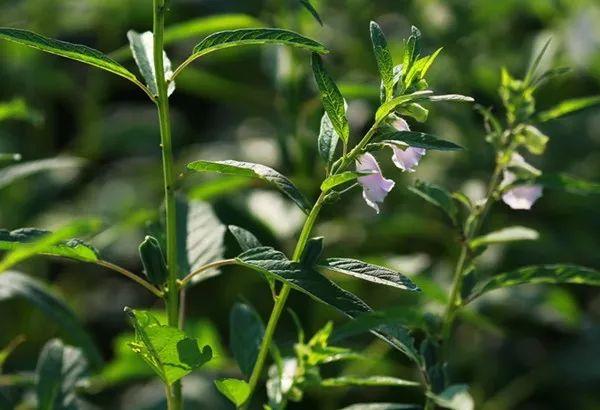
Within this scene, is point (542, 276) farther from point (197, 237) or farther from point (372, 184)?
point (197, 237)

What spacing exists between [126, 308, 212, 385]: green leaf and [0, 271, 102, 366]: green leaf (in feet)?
1.47

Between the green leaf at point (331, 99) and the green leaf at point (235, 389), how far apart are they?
28 cm

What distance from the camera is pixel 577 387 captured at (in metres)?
2.16

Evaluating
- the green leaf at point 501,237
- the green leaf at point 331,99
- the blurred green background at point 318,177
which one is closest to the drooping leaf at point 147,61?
the green leaf at point 331,99

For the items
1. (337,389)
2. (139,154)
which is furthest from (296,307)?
(139,154)

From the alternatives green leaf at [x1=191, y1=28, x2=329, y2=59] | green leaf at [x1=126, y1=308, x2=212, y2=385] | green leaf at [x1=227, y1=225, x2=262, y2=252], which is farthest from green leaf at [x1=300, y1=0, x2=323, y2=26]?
green leaf at [x1=126, y1=308, x2=212, y2=385]

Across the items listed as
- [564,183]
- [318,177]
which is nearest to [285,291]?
[564,183]

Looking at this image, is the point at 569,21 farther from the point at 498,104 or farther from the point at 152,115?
the point at 152,115

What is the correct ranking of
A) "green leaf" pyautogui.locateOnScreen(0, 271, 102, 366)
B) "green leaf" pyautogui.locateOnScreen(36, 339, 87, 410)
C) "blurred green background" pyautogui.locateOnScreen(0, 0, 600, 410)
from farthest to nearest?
"blurred green background" pyautogui.locateOnScreen(0, 0, 600, 410), "green leaf" pyautogui.locateOnScreen(0, 271, 102, 366), "green leaf" pyautogui.locateOnScreen(36, 339, 87, 410)

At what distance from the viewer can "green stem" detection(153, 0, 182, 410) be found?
104 cm

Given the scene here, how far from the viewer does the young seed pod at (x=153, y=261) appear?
3.51 feet

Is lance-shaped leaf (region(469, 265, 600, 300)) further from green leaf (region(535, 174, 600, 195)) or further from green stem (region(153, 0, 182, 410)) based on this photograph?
green stem (region(153, 0, 182, 410))

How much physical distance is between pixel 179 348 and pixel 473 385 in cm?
122

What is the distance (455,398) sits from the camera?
1163 millimetres
